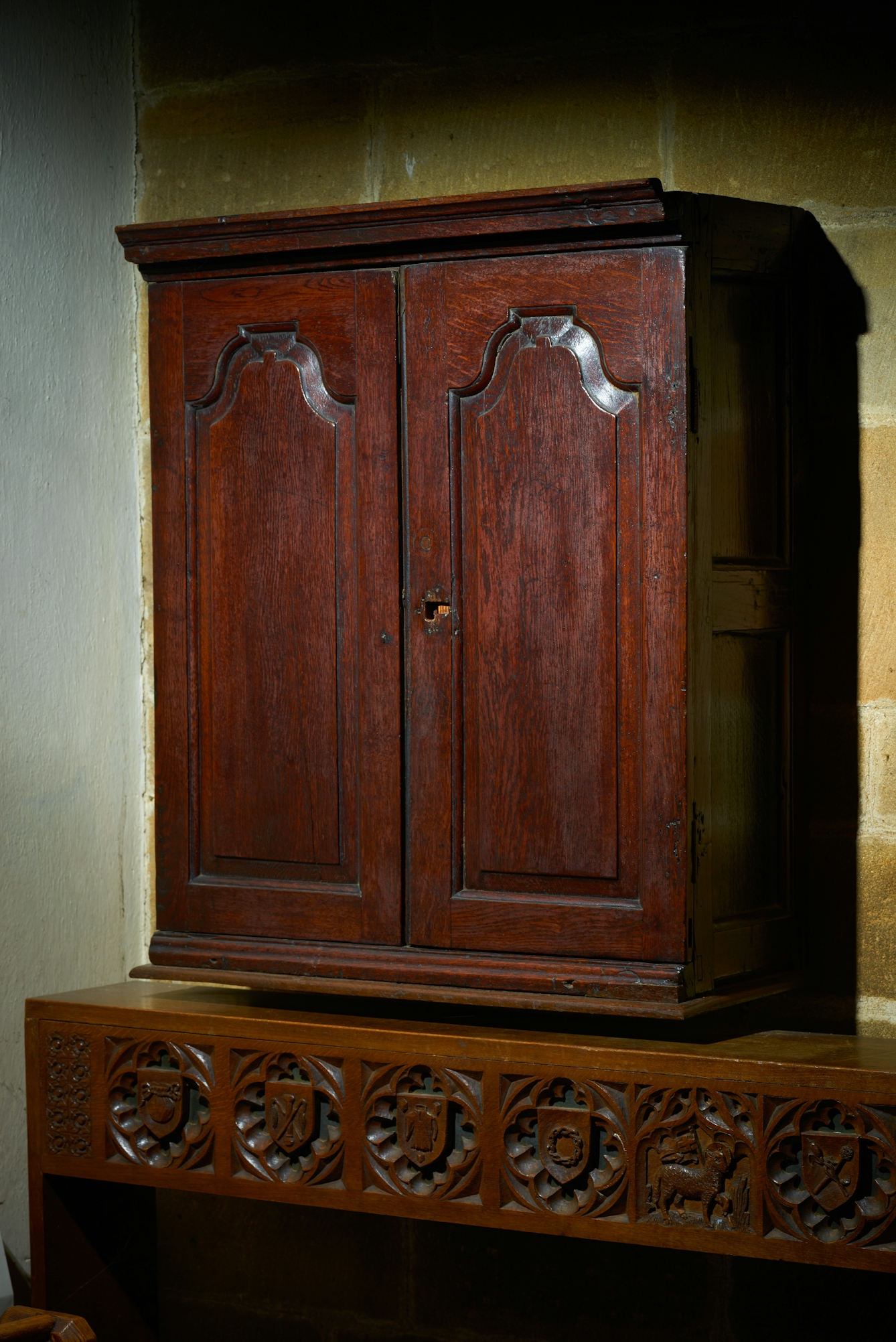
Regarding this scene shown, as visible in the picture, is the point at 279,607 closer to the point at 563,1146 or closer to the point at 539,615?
the point at 539,615

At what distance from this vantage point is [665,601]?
2.00 meters

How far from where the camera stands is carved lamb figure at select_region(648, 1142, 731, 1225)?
1.98 metres

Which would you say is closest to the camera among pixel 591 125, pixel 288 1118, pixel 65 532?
pixel 288 1118

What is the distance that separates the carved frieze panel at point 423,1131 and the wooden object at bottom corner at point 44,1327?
0.51 meters

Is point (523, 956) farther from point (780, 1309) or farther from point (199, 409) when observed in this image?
point (199, 409)

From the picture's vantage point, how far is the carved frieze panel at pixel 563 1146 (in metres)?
2.04

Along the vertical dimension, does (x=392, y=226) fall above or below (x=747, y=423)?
above

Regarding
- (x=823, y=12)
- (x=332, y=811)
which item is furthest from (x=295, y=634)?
(x=823, y=12)

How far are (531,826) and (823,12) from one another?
1.53 m

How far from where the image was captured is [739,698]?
2.13 metres

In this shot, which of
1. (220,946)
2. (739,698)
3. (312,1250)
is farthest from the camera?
(312,1250)

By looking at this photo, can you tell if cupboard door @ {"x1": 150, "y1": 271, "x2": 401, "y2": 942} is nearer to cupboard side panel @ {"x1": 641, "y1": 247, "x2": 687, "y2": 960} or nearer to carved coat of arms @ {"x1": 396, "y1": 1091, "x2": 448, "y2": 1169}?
carved coat of arms @ {"x1": 396, "y1": 1091, "x2": 448, "y2": 1169}

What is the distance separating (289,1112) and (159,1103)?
0.26 metres

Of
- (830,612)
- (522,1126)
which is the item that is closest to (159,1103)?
(522,1126)
